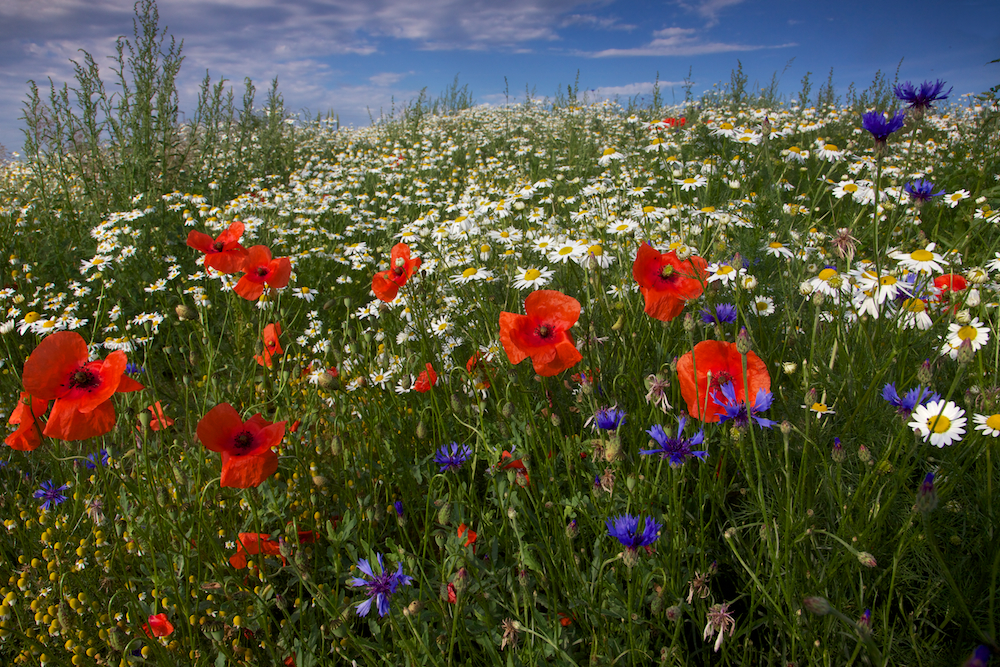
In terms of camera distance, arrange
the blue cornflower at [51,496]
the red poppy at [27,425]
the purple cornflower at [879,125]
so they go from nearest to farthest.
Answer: the red poppy at [27,425] < the purple cornflower at [879,125] < the blue cornflower at [51,496]

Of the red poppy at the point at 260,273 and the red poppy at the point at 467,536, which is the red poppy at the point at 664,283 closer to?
the red poppy at the point at 467,536

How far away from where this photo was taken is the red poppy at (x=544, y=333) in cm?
146

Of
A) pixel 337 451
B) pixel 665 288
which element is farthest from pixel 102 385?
pixel 665 288

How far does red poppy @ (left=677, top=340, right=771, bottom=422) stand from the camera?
1.37m

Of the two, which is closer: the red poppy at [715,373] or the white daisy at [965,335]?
the red poppy at [715,373]

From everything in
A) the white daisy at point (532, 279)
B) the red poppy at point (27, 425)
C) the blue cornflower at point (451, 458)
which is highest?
the white daisy at point (532, 279)

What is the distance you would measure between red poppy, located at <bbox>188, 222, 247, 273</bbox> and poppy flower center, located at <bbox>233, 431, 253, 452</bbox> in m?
1.02

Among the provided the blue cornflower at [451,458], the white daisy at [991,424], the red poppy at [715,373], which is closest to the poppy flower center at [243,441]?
the blue cornflower at [451,458]

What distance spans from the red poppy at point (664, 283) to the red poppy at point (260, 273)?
1.40 meters

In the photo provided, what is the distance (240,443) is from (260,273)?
39.0 inches

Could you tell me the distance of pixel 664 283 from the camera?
5.55 ft

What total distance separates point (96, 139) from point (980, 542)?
6.50 metres

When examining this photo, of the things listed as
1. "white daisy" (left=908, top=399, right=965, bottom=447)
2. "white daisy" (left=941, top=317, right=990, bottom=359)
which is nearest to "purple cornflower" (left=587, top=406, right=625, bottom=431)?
"white daisy" (left=908, top=399, right=965, bottom=447)

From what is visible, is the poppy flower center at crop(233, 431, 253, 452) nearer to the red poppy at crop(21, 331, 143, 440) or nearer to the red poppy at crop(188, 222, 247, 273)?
the red poppy at crop(21, 331, 143, 440)
